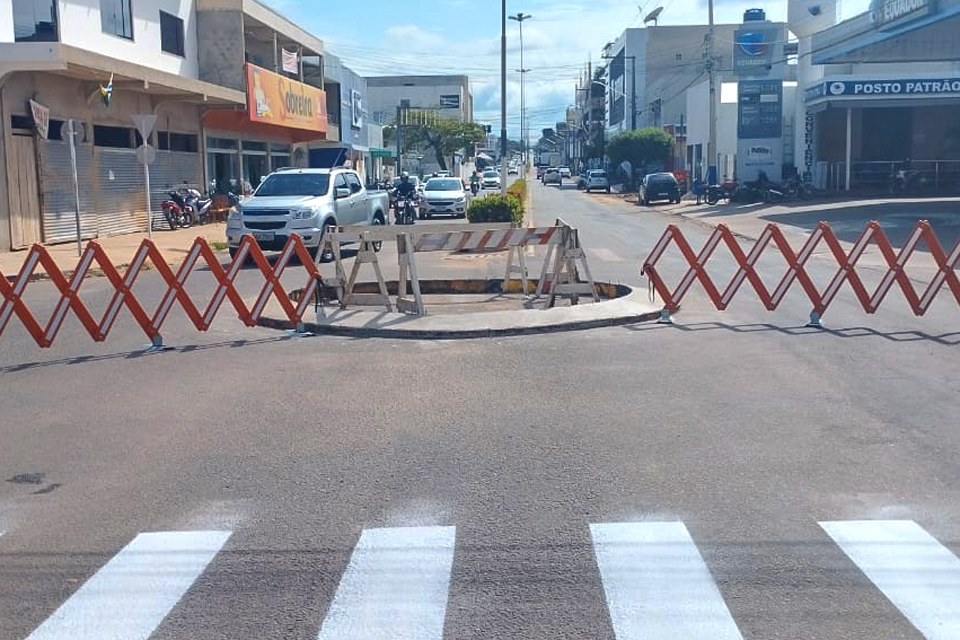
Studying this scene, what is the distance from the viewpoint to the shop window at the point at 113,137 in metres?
30.7

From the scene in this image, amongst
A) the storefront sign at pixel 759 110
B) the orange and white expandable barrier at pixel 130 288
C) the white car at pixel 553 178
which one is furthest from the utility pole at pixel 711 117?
the white car at pixel 553 178

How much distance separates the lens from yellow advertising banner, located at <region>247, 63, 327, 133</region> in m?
39.9

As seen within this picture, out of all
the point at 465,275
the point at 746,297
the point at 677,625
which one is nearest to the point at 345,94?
the point at 465,275

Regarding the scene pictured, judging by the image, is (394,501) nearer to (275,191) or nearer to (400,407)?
(400,407)

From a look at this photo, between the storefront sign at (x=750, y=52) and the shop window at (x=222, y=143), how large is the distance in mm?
43852

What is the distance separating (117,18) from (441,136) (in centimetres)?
7486

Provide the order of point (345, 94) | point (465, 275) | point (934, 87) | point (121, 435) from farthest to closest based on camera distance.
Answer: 1. point (345, 94)
2. point (934, 87)
3. point (465, 275)
4. point (121, 435)

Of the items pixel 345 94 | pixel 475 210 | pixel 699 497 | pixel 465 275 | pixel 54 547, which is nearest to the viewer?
pixel 54 547

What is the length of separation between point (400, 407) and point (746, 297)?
329 inches

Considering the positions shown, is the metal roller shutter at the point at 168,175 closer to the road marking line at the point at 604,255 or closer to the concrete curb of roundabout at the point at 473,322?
the road marking line at the point at 604,255

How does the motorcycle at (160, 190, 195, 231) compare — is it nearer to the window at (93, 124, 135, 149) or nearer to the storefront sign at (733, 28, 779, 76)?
the window at (93, 124, 135, 149)

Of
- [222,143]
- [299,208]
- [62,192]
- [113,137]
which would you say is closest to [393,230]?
[299,208]

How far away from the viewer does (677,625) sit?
4727 millimetres

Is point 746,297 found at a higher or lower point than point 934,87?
lower
